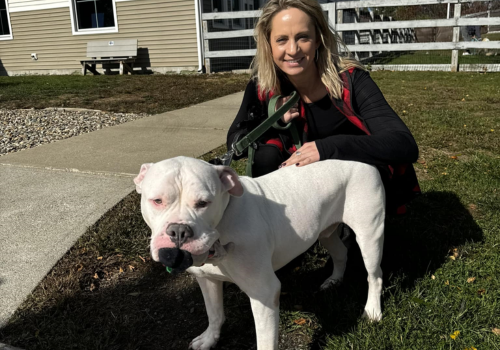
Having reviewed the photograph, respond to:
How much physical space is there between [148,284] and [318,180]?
56.8 inches

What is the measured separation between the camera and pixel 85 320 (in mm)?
2666

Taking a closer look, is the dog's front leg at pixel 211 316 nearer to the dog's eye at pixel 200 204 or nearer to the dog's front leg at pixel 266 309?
the dog's front leg at pixel 266 309

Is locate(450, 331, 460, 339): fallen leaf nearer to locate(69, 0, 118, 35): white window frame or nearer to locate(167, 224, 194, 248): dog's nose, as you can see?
locate(167, 224, 194, 248): dog's nose

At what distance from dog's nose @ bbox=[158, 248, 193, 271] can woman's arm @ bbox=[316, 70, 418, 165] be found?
1100 millimetres

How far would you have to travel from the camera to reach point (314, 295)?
2908 millimetres

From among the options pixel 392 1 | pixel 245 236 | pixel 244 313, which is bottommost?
pixel 244 313

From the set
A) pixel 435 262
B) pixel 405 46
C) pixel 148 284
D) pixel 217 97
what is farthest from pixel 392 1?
pixel 148 284

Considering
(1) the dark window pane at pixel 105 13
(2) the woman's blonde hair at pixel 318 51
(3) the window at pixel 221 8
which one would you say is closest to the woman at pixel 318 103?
(2) the woman's blonde hair at pixel 318 51

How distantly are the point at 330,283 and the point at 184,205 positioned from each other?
1647 millimetres

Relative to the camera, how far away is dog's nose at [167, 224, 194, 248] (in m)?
1.59

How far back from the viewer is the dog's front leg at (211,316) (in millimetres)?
2426

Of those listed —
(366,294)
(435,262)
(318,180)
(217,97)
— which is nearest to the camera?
(318,180)

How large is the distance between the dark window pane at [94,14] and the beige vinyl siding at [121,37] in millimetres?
452

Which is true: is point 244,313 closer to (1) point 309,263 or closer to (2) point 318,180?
(1) point 309,263
